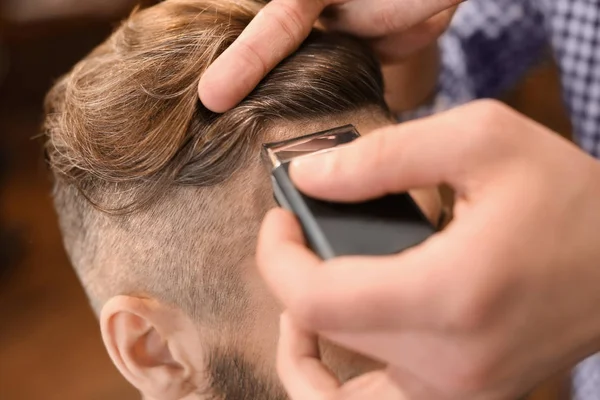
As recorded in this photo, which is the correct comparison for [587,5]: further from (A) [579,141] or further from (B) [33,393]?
(B) [33,393]

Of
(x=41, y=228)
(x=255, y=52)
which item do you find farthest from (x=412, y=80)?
(x=41, y=228)

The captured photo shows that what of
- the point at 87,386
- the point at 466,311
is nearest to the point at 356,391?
the point at 466,311

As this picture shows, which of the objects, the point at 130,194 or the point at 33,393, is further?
the point at 33,393

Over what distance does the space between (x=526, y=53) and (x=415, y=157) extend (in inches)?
35.6

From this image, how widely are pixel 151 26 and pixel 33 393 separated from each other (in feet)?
4.19

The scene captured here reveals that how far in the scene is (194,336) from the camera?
763 mm

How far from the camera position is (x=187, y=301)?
0.74 meters

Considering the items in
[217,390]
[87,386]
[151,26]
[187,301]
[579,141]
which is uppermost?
[151,26]

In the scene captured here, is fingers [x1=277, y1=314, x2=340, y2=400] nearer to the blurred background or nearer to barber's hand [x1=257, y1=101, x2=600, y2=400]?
barber's hand [x1=257, y1=101, x2=600, y2=400]

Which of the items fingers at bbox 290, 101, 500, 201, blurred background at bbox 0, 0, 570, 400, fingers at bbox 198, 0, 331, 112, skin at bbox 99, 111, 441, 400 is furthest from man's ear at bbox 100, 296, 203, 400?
blurred background at bbox 0, 0, 570, 400

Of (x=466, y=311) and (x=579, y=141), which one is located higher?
(x=466, y=311)

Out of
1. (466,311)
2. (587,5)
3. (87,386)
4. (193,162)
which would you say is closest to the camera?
(466,311)

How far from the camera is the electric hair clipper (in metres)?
0.46

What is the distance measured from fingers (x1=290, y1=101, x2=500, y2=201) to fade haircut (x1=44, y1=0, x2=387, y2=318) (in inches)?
9.9
